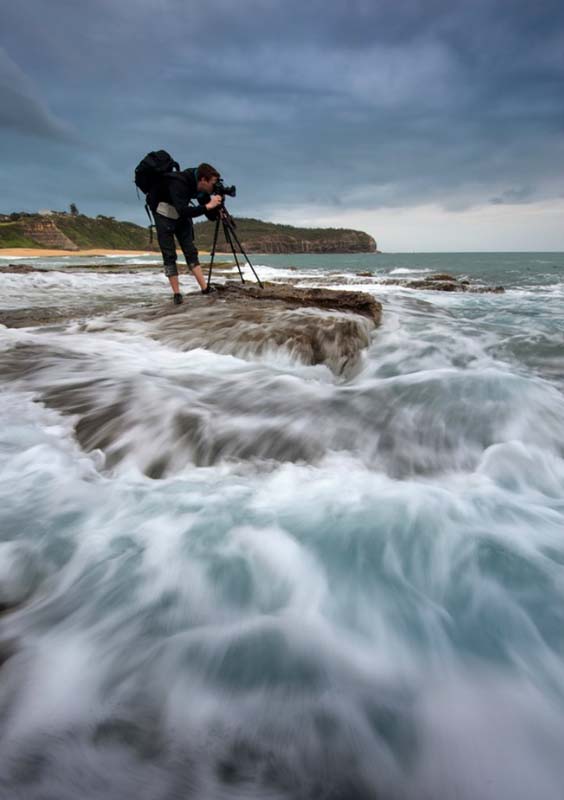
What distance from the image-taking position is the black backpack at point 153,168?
6371 mm

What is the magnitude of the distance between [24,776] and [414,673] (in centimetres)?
113

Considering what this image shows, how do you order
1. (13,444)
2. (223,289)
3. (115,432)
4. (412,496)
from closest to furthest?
(412,496)
(13,444)
(115,432)
(223,289)

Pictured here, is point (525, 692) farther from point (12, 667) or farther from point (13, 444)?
point (13, 444)

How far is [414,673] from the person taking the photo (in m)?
1.33

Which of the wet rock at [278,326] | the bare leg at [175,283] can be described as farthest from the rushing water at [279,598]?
the bare leg at [175,283]

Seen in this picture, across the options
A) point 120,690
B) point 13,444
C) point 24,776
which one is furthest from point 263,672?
point 13,444

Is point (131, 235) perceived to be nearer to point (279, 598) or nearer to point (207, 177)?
point (207, 177)

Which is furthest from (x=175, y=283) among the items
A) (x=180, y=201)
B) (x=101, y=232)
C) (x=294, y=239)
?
(x=294, y=239)

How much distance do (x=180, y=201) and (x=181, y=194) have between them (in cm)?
12

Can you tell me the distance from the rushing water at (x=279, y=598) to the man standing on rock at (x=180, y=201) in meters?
4.37

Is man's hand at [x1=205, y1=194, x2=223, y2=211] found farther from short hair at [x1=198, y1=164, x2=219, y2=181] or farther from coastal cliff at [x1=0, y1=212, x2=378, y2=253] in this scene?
coastal cliff at [x1=0, y1=212, x2=378, y2=253]

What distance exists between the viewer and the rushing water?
106 centimetres

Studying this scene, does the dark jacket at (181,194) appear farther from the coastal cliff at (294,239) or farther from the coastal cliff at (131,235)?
the coastal cliff at (294,239)

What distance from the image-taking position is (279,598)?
1638 millimetres
